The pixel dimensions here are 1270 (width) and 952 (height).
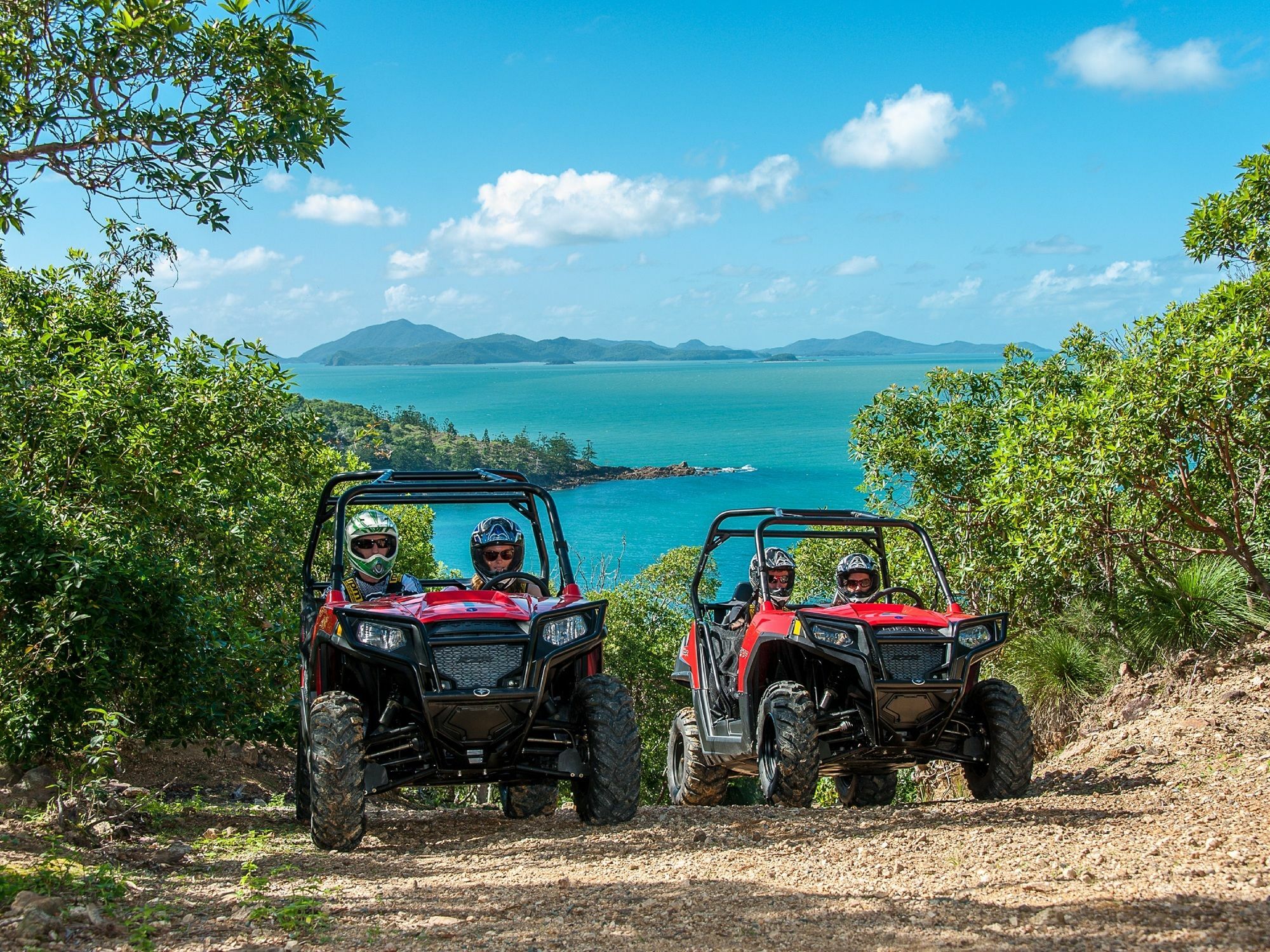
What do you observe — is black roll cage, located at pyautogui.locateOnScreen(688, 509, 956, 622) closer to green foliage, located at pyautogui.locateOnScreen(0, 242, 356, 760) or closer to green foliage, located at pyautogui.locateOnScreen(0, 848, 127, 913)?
green foliage, located at pyautogui.locateOnScreen(0, 242, 356, 760)

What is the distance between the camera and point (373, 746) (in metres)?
6.36

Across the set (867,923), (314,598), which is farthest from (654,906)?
(314,598)

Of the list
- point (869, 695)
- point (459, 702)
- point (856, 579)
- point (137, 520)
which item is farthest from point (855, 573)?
point (137, 520)

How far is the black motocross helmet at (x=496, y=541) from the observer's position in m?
8.00

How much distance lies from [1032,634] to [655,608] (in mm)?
23135

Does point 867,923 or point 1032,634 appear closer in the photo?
point 867,923

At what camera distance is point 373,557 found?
301 inches

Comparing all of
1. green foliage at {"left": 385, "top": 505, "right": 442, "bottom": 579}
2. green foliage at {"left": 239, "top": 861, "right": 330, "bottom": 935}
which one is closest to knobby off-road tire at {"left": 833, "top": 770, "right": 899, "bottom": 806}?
green foliage at {"left": 239, "top": 861, "right": 330, "bottom": 935}

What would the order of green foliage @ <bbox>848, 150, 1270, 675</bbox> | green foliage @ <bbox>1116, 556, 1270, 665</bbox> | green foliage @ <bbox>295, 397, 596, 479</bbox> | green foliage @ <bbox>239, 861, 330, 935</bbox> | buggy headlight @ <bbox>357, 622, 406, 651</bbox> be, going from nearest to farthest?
green foliage @ <bbox>239, 861, 330, 935</bbox>, buggy headlight @ <bbox>357, 622, 406, 651</bbox>, green foliage @ <bbox>848, 150, 1270, 675</bbox>, green foliage @ <bbox>1116, 556, 1270, 665</bbox>, green foliage @ <bbox>295, 397, 596, 479</bbox>

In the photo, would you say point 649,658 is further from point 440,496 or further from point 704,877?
point 704,877

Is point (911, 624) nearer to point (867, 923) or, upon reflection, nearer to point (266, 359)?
point (867, 923)

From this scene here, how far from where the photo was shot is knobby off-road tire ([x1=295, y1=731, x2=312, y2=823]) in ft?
23.7

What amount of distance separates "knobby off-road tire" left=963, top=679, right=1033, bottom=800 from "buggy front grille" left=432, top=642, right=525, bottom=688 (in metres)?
3.49

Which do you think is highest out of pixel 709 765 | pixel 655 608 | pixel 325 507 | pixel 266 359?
pixel 266 359
